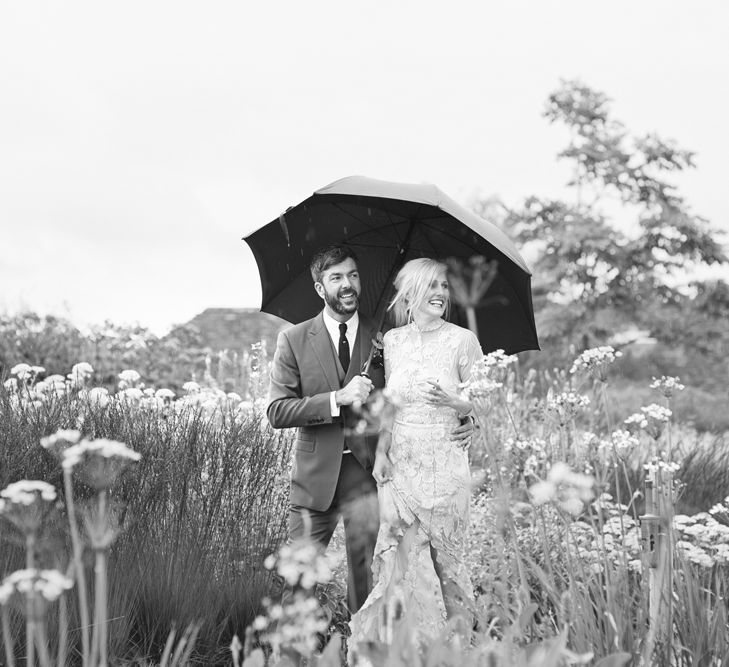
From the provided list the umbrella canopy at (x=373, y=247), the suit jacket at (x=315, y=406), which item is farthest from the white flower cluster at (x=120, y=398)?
the suit jacket at (x=315, y=406)

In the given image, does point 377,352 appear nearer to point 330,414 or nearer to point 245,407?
point 330,414

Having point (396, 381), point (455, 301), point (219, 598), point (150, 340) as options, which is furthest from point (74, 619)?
point (150, 340)

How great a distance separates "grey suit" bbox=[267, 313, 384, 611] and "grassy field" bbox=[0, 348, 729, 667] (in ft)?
0.93

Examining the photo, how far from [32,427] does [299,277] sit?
179 centimetres

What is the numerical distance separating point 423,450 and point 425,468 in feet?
0.29

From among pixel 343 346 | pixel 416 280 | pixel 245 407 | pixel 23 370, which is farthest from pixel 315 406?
pixel 23 370

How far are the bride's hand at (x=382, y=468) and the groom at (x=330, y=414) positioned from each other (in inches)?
2.7

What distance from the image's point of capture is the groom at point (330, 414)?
3.95 meters

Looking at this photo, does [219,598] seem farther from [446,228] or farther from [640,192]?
[640,192]

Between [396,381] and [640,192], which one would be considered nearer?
[396,381]

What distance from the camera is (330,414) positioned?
12.7 ft

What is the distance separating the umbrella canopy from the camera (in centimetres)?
438

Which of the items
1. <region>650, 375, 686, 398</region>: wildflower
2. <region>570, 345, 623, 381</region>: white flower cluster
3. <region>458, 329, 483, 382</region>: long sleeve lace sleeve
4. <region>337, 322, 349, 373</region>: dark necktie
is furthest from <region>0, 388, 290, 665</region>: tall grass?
<region>650, 375, 686, 398</region>: wildflower

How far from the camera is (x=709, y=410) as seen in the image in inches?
886
